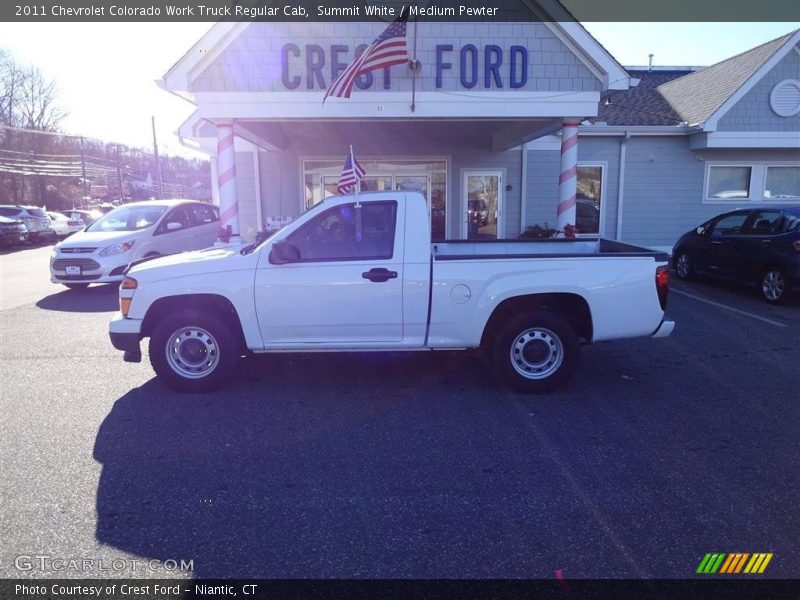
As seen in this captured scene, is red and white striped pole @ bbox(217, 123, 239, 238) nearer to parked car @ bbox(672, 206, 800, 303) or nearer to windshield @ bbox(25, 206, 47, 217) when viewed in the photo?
parked car @ bbox(672, 206, 800, 303)

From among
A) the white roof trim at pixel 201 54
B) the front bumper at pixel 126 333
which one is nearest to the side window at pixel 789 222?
the white roof trim at pixel 201 54

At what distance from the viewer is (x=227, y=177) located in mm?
9398

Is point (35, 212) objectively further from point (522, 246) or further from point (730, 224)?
point (730, 224)

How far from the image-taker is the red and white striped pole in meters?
9.36

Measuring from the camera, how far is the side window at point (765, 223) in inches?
361

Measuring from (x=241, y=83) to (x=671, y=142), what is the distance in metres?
11.1

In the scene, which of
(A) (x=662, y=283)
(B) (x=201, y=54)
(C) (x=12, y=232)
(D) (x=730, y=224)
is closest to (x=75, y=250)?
(B) (x=201, y=54)

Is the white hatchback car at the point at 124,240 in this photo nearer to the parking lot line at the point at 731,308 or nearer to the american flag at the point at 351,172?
the american flag at the point at 351,172

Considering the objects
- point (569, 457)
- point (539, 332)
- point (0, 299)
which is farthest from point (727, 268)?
point (0, 299)

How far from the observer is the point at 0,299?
1026 cm

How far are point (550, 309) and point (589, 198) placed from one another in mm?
10384

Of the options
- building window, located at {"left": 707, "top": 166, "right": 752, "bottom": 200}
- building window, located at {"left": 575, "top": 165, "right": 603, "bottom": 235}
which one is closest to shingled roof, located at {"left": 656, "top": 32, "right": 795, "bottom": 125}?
building window, located at {"left": 707, "top": 166, "right": 752, "bottom": 200}

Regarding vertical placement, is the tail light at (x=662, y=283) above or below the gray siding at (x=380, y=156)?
below

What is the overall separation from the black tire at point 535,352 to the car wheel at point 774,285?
19.5ft
